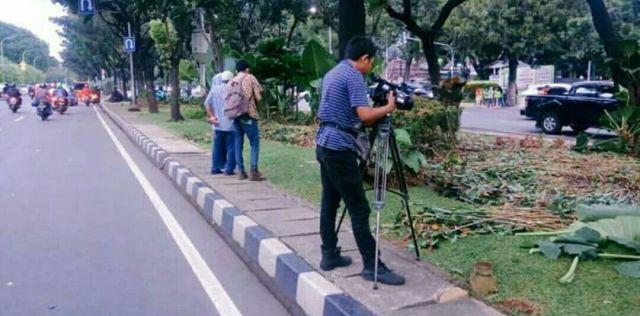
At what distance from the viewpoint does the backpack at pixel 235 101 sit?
801 centimetres

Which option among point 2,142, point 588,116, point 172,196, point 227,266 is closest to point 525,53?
point 588,116

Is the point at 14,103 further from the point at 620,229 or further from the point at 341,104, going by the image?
the point at 620,229

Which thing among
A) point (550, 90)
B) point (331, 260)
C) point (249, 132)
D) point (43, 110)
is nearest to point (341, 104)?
point (331, 260)

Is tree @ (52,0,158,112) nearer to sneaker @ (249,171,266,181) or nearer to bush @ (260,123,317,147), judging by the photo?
bush @ (260,123,317,147)

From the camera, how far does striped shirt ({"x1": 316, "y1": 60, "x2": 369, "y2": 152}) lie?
3.94m

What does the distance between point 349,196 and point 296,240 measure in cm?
137

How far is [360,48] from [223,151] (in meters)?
5.47

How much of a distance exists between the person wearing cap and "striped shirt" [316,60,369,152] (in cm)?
466

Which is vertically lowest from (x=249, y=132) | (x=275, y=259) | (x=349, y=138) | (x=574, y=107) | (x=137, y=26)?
(x=275, y=259)

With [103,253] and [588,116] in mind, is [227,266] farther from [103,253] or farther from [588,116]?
[588,116]

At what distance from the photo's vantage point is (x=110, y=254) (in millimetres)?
5434

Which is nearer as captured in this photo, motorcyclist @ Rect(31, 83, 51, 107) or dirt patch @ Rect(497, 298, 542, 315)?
dirt patch @ Rect(497, 298, 542, 315)

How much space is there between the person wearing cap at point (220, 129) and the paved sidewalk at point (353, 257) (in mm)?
346

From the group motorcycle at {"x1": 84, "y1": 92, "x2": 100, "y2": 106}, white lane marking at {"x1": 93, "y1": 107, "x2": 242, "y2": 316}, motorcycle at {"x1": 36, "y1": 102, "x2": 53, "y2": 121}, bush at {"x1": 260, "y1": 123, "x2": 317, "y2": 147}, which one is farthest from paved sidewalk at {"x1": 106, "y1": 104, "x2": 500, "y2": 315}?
motorcycle at {"x1": 84, "y1": 92, "x2": 100, "y2": 106}
